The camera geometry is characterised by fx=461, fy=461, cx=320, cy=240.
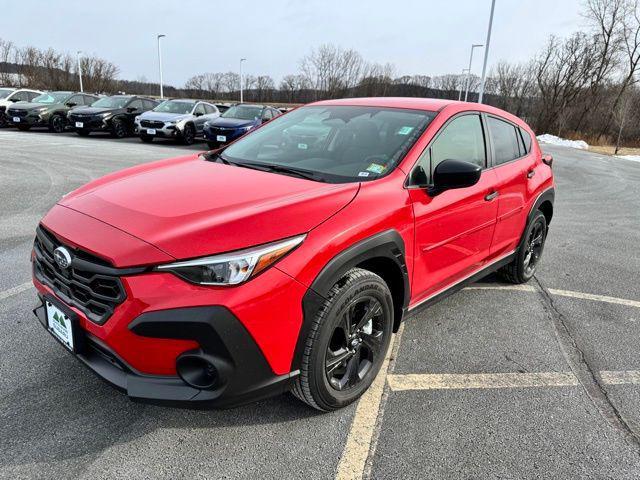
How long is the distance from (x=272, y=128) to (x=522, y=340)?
2.53 m

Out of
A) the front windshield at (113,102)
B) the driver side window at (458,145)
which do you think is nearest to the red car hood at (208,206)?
the driver side window at (458,145)

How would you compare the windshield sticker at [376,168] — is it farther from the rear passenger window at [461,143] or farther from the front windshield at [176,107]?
the front windshield at [176,107]

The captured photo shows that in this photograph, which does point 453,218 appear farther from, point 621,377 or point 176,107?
point 176,107

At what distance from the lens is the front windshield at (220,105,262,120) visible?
16030mm

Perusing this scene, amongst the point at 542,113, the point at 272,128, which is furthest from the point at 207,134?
the point at 542,113

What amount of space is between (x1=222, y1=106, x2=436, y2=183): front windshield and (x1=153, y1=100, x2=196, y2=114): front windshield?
47.1 ft

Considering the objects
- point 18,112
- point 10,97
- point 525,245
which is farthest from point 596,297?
point 10,97

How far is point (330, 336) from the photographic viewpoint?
227 cm

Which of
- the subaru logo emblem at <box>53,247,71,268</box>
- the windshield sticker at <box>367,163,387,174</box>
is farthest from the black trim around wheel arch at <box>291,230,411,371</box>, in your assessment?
the subaru logo emblem at <box>53,247,71,268</box>

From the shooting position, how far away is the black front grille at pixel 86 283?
6.51ft

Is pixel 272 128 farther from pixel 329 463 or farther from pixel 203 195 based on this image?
pixel 329 463

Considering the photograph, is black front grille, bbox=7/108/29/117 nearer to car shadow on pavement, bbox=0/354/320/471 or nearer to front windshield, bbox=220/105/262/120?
front windshield, bbox=220/105/262/120

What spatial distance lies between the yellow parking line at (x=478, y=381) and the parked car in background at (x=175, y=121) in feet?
48.4

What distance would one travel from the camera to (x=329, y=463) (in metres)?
2.19
